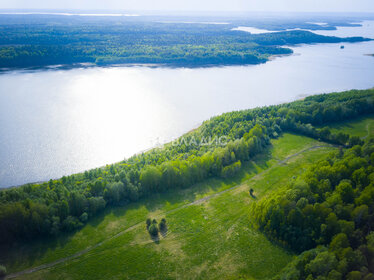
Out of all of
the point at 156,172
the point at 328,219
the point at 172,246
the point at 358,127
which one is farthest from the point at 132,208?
the point at 358,127

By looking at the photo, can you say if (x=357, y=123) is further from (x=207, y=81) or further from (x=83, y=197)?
(x=83, y=197)

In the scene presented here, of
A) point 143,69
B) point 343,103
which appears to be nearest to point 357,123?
point 343,103

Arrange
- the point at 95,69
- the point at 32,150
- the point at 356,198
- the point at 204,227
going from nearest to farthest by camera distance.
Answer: the point at 356,198, the point at 204,227, the point at 32,150, the point at 95,69

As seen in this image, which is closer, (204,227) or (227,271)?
(227,271)

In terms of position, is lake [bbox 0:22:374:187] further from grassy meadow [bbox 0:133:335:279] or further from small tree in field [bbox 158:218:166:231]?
small tree in field [bbox 158:218:166:231]

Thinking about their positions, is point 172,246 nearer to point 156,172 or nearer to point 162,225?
point 162,225
